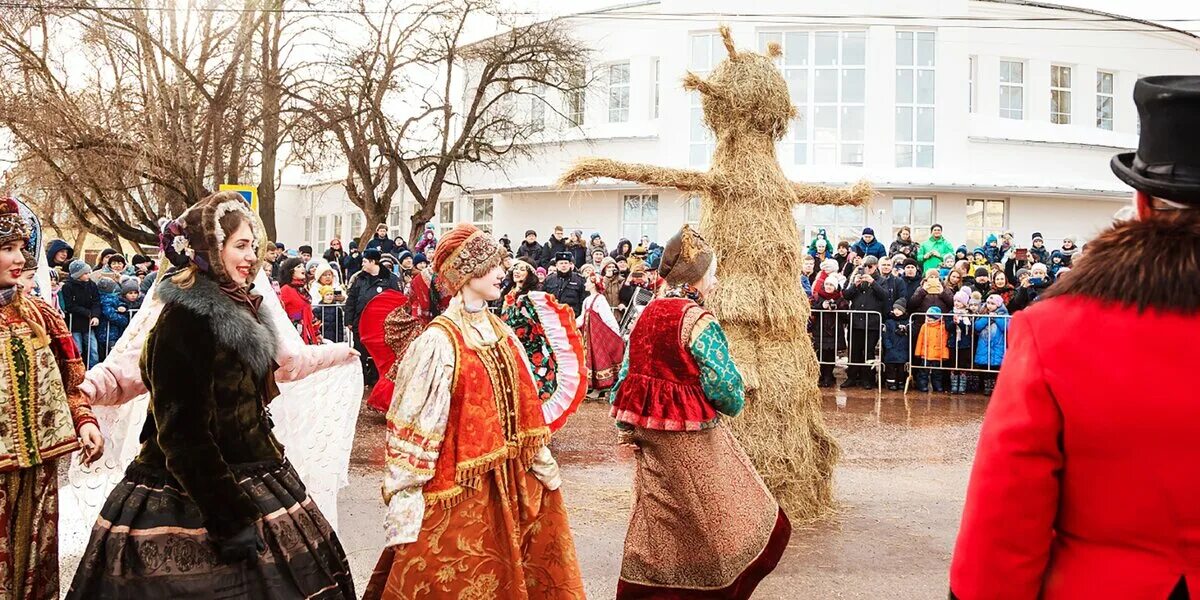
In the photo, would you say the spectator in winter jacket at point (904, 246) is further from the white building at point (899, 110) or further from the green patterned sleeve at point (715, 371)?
the green patterned sleeve at point (715, 371)

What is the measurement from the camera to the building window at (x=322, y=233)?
35.7 meters

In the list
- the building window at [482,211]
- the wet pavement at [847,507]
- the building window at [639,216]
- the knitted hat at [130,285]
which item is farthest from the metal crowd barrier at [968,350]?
the building window at [482,211]

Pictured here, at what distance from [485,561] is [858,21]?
22.7 meters

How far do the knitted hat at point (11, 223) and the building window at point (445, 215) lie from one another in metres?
26.5

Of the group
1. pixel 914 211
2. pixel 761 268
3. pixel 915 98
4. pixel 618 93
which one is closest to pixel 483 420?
pixel 761 268

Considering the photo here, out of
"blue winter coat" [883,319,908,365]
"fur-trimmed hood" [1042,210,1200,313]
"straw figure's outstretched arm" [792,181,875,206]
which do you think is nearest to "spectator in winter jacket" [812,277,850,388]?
"blue winter coat" [883,319,908,365]

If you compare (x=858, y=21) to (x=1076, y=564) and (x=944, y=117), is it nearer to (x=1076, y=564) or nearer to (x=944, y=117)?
(x=944, y=117)

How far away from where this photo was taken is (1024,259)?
16.3 meters

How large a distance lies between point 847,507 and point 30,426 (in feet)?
17.2

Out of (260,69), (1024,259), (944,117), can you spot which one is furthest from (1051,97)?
(260,69)

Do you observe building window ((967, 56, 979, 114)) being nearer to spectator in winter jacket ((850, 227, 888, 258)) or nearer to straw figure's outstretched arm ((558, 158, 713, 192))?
spectator in winter jacket ((850, 227, 888, 258))

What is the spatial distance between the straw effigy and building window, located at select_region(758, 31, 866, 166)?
60.3 ft

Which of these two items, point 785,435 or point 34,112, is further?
point 34,112

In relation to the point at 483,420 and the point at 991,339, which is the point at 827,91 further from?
the point at 483,420
